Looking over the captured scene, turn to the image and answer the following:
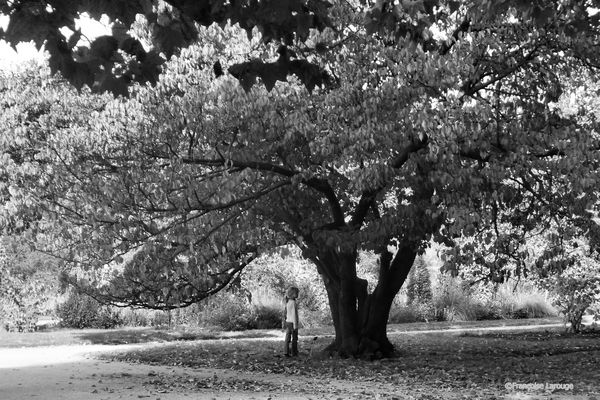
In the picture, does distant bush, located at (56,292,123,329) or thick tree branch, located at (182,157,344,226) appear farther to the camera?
distant bush, located at (56,292,123,329)

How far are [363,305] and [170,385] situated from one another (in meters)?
5.63

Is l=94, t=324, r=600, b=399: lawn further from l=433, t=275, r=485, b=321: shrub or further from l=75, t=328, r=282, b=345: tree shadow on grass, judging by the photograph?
l=433, t=275, r=485, b=321: shrub

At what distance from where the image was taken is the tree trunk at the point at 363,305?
1485 cm

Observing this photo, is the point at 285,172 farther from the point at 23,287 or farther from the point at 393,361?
the point at 23,287

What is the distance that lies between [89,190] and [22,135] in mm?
2308

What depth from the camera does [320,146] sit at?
11.0 metres

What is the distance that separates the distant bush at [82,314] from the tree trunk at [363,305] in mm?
13048

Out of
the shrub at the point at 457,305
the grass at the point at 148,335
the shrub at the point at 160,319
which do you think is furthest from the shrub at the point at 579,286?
the shrub at the point at 160,319

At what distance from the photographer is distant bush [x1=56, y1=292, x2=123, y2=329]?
84.8 ft

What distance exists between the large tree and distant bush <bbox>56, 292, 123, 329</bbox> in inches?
488

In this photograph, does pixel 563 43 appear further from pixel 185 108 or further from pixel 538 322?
pixel 538 322

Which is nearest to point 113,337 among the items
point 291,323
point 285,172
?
point 291,323

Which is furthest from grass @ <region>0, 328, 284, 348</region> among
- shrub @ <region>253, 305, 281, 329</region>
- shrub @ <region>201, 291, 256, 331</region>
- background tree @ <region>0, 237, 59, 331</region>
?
shrub @ <region>253, 305, 281, 329</region>

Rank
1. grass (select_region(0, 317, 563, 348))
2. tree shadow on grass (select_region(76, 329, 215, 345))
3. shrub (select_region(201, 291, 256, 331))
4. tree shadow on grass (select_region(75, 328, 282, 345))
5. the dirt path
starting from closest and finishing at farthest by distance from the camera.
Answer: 1. the dirt path
2. grass (select_region(0, 317, 563, 348))
3. tree shadow on grass (select_region(76, 329, 215, 345))
4. tree shadow on grass (select_region(75, 328, 282, 345))
5. shrub (select_region(201, 291, 256, 331))
